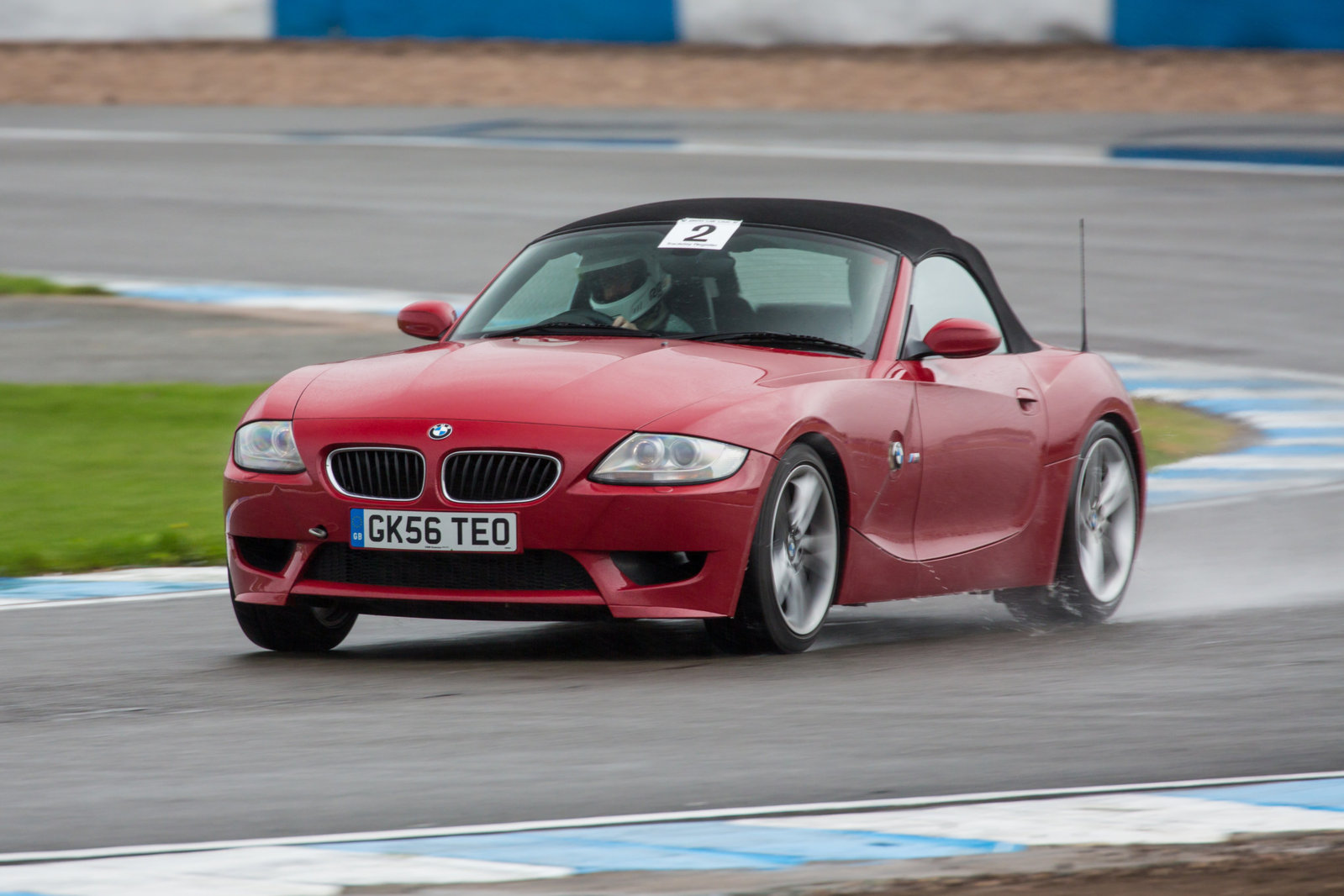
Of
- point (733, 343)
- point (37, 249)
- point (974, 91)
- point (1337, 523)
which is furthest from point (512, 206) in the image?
point (733, 343)

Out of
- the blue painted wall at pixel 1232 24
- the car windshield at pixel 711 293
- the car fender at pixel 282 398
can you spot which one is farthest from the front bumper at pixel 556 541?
the blue painted wall at pixel 1232 24

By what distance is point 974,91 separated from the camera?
104 feet

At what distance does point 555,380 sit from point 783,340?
0.90 m

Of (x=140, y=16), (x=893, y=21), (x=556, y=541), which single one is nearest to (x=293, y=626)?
(x=556, y=541)

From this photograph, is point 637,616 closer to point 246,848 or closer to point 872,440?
point 872,440

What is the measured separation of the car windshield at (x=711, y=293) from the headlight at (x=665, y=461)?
842 millimetres

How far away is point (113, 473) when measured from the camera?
12156mm

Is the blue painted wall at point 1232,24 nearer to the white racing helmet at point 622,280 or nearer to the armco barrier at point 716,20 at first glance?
the armco barrier at point 716,20

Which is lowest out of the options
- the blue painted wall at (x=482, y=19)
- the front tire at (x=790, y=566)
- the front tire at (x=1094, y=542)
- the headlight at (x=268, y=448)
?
the blue painted wall at (x=482, y=19)

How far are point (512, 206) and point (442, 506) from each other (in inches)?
684

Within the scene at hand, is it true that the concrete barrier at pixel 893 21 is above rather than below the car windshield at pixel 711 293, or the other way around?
below

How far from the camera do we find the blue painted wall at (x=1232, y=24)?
99.3 feet

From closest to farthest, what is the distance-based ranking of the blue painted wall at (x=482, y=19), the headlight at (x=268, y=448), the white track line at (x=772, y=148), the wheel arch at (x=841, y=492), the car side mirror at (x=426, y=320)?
1. the headlight at (x=268, y=448)
2. the wheel arch at (x=841, y=492)
3. the car side mirror at (x=426, y=320)
4. the white track line at (x=772, y=148)
5. the blue painted wall at (x=482, y=19)

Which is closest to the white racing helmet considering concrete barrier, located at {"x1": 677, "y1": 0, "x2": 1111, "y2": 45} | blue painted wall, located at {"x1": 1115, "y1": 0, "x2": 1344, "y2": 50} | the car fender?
the car fender
